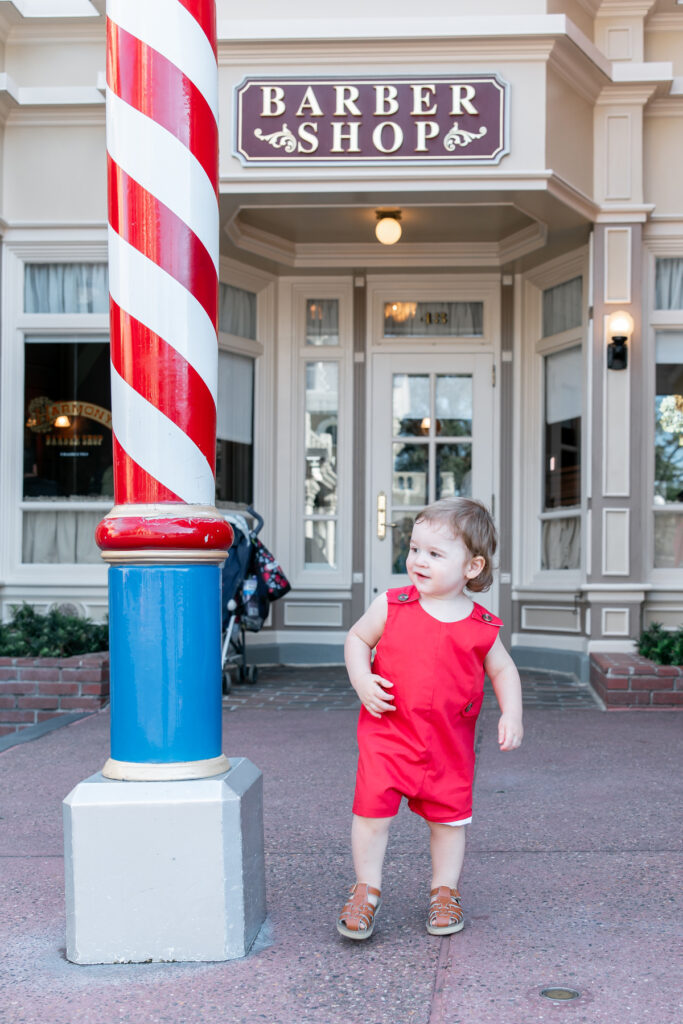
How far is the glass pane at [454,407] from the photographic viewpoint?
28.3 ft

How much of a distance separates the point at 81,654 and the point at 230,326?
301 centimetres

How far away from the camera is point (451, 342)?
8.65m

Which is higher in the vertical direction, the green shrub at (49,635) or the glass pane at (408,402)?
the glass pane at (408,402)

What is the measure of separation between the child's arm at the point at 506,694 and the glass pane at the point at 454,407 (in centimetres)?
592

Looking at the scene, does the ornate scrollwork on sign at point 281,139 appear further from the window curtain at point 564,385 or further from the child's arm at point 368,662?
Answer: the child's arm at point 368,662

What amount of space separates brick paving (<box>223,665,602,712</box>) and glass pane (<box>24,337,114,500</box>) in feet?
6.20

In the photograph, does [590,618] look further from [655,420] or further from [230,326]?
[230,326]

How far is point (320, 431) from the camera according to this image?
881 cm

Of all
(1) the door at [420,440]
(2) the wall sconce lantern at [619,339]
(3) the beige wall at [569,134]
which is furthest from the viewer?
(1) the door at [420,440]

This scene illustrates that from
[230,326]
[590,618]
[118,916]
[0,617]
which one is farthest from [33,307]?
[118,916]

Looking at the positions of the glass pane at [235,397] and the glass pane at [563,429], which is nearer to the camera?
the glass pane at [563,429]

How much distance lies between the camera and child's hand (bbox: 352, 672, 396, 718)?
261cm

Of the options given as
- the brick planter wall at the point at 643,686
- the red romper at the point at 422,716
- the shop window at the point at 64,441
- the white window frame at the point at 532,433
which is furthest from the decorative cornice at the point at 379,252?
the red romper at the point at 422,716

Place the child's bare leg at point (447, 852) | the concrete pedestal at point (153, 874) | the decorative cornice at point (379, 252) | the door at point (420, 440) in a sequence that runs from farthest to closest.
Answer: the door at point (420, 440)
the decorative cornice at point (379, 252)
the child's bare leg at point (447, 852)
the concrete pedestal at point (153, 874)
